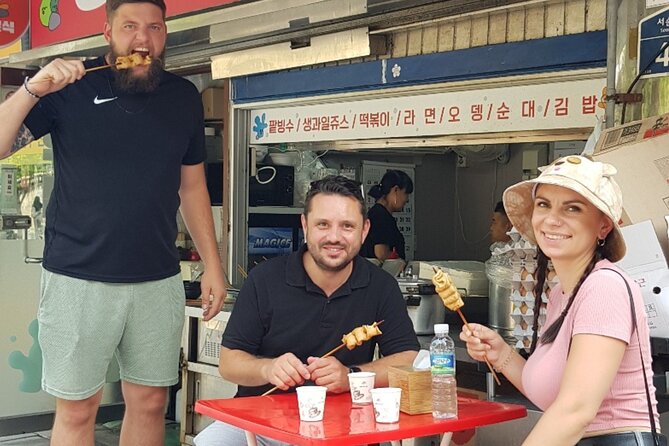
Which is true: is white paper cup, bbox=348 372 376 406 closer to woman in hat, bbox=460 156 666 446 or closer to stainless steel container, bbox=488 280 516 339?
woman in hat, bbox=460 156 666 446

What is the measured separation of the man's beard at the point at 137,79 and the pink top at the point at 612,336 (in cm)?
180

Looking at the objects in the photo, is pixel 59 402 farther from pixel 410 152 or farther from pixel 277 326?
pixel 410 152

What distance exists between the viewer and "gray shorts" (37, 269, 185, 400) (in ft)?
11.7

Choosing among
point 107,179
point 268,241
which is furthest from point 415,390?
point 268,241

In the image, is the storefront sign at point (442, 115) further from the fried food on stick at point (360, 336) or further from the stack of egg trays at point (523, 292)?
the fried food on stick at point (360, 336)

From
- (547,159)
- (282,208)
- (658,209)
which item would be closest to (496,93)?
(658,209)

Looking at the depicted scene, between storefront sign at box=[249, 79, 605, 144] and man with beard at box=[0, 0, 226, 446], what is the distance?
1.99 metres

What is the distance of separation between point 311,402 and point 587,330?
32.3 inches

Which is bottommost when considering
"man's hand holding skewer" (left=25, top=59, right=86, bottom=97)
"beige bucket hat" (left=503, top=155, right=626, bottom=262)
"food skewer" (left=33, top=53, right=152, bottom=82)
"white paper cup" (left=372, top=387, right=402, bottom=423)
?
"white paper cup" (left=372, top=387, right=402, bottom=423)

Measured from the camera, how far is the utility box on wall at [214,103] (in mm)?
7234

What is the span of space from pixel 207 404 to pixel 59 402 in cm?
90

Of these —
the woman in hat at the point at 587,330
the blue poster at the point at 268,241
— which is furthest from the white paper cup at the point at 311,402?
the blue poster at the point at 268,241

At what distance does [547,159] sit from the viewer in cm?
813

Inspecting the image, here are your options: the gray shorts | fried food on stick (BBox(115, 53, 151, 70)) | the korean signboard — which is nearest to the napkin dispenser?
the gray shorts
